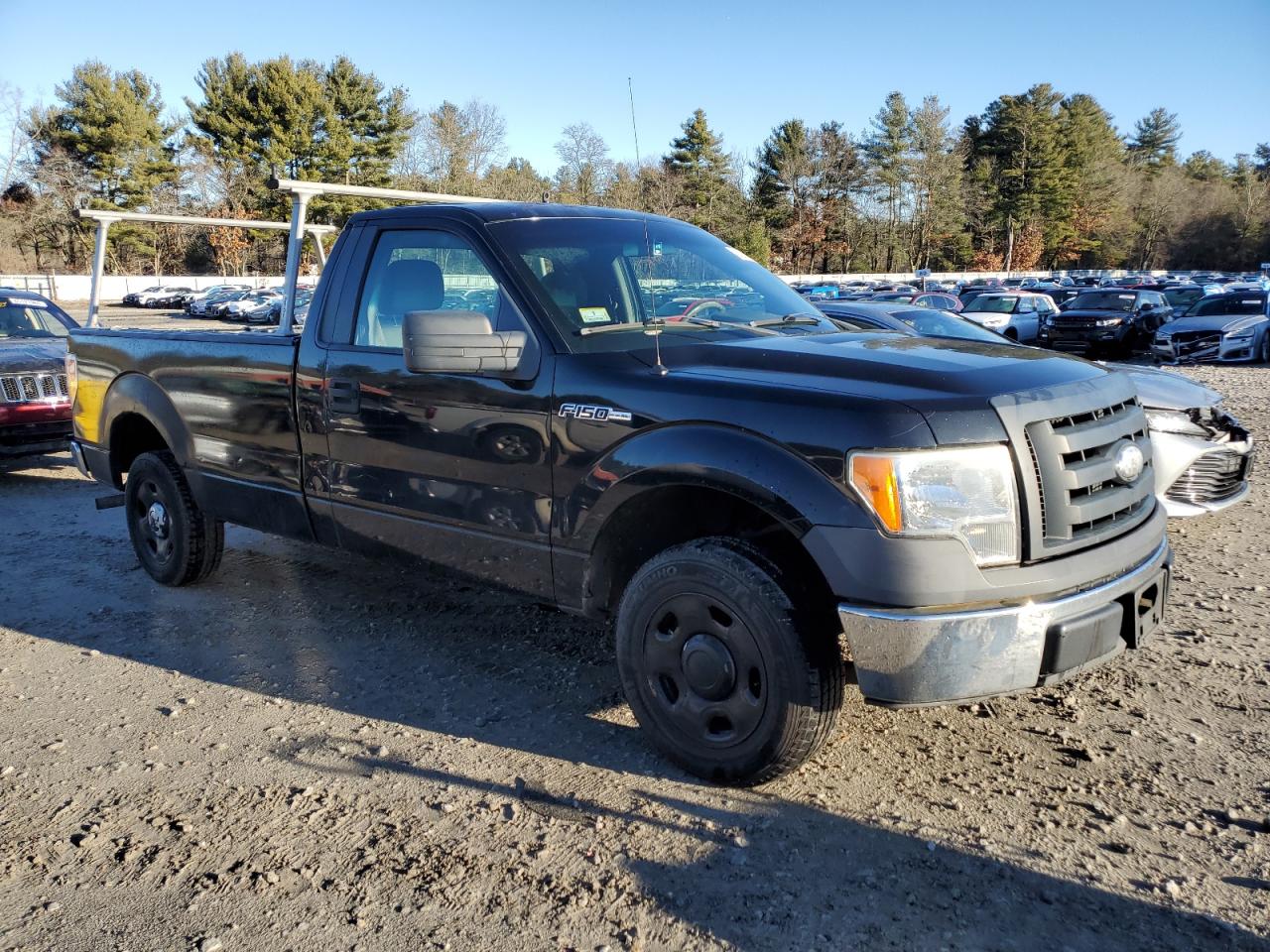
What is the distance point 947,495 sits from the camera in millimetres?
2773

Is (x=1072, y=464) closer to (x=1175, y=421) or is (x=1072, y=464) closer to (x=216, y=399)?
(x=1175, y=421)

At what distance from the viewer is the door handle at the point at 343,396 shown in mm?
4191

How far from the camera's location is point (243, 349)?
4793 millimetres

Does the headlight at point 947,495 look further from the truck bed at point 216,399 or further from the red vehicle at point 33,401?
the red vehicle at point 33,401

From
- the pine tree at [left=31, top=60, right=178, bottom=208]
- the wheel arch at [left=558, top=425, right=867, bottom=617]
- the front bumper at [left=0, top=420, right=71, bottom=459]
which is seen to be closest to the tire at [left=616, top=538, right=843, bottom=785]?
the wheel arch at [left=558, top=425, right=867, bottom=617]

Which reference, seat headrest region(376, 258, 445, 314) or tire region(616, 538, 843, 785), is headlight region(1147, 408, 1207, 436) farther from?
seat headrest region(376, 258, 445, 314)

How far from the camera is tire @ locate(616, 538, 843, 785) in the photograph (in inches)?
118

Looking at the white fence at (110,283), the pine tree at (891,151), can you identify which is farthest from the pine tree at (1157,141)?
the white fence at (110,283)

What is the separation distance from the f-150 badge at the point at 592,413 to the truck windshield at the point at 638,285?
261mm

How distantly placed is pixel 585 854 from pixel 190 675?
95.9 inches

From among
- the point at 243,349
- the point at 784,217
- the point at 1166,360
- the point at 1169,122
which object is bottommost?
the point at 1166,360

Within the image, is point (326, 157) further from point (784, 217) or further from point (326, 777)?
point (326, 777)

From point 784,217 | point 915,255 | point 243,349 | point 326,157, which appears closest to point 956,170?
point 915,255

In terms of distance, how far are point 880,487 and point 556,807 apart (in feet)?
4.98
